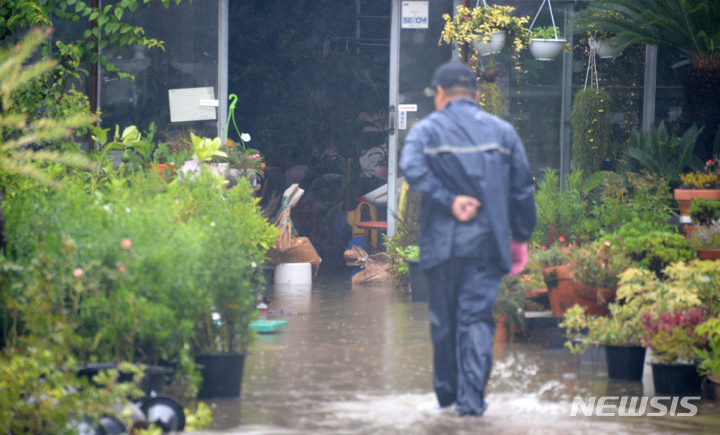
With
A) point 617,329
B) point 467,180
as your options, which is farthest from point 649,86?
point 467,180

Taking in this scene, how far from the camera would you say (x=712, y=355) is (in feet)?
17.1

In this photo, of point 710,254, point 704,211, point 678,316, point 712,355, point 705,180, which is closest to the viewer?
point 712,355

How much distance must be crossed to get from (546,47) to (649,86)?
5.83 feet

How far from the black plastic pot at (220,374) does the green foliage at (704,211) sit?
15.2 feet

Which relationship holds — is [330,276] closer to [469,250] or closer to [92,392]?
[469,250]

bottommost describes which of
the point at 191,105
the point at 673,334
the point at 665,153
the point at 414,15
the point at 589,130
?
the point at 673,334

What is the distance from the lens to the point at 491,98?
10.3 m

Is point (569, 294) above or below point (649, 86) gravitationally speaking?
below

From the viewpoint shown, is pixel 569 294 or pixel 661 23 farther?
pixel 661 23

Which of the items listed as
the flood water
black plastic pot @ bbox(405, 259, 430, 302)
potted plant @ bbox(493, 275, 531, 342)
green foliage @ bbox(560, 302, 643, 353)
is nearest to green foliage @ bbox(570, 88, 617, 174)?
black plastic pot @ bbox(405, 259, 430, 302)

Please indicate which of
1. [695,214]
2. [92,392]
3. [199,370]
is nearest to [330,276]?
[695,214]

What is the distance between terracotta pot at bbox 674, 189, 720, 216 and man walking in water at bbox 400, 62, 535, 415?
3.88 metres

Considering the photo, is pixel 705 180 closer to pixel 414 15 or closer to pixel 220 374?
pixel 414 15

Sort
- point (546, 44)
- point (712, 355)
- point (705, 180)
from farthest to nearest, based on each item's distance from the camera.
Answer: point (546, 44) < point (705, 180) < point (712, 355)
